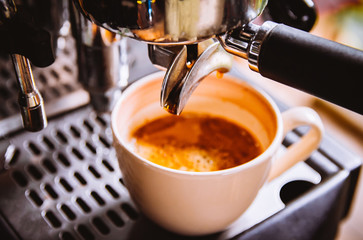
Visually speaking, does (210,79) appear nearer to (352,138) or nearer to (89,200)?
(89,200)

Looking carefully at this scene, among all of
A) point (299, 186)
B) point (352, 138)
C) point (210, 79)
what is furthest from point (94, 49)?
point (352, 138)

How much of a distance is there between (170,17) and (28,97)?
15 cm

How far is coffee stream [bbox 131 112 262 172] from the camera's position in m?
0.41

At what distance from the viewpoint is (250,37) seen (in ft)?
0.87

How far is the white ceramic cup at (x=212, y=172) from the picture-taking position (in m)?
0.34

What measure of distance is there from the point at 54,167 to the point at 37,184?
0.03 m

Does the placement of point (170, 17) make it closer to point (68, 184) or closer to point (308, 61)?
point (308, 61)

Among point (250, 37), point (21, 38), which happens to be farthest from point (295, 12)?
point (21, 38)

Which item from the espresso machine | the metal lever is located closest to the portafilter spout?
the espresso machine

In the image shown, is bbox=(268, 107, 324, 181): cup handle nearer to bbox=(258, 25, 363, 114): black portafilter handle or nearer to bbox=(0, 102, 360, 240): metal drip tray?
bbox=(0, 102, 360, 240): metal drip tray

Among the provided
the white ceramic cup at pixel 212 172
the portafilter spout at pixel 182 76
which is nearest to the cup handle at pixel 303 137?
the white ceramic cup at pixel 212 172

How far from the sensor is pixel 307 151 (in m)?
0.40

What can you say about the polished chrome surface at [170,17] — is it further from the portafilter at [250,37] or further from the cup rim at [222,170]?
the cup rim at [222,170]

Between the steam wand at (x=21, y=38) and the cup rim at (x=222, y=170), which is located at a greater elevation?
the steam wand at (x=21, y=38)
